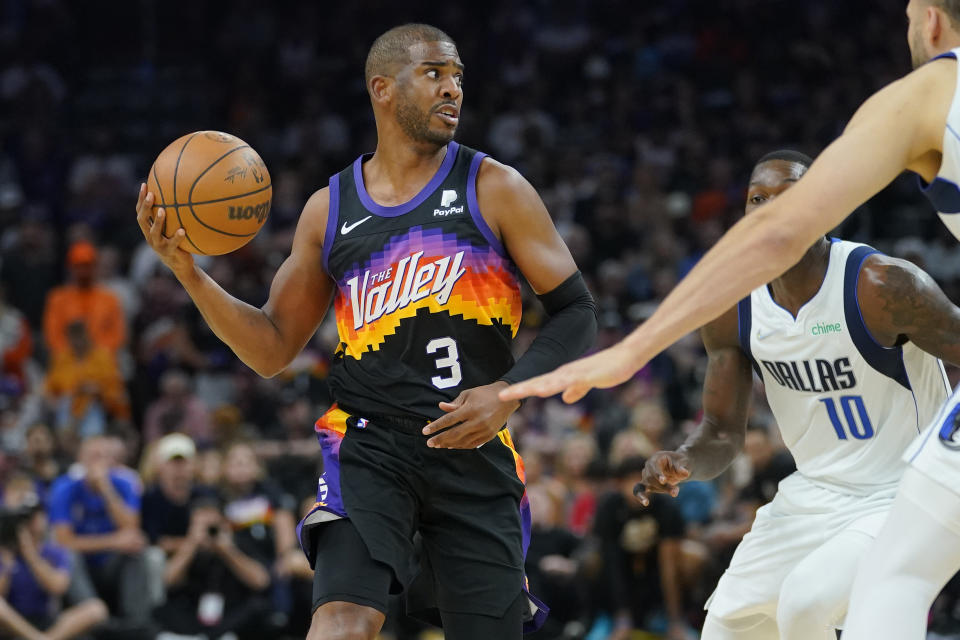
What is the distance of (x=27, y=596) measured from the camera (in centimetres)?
900

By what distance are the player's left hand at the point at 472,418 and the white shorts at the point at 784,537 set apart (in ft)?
3.77

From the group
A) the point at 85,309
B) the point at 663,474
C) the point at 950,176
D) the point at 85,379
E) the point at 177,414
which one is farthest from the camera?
the point at 85,309

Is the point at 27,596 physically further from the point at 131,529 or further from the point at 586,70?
the point at 586,70

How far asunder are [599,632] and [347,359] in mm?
5202

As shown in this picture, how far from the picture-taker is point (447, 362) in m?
4.39

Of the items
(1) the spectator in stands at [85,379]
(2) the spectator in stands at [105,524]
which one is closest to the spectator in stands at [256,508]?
(2) the spectator in stands at [105,524]

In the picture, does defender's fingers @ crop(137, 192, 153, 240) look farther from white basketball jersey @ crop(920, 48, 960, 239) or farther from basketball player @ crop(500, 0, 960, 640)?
white basketball jersey @ crop(920, 48, 960, 239)

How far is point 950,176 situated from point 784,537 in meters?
1.87

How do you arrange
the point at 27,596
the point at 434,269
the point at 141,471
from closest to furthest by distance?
1. the point at 434,269
2. the point at 27,596
3. the point at 141,471

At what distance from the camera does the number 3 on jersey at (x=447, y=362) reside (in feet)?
14.4

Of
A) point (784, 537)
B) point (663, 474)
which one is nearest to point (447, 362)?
point (663, 474)

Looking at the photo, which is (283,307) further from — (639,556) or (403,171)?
(639,556)

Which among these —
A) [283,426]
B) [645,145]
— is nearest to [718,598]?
[283,426]

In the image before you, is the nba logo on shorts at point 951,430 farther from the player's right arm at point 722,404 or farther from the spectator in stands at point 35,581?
the spectator in stands at point 35,581
